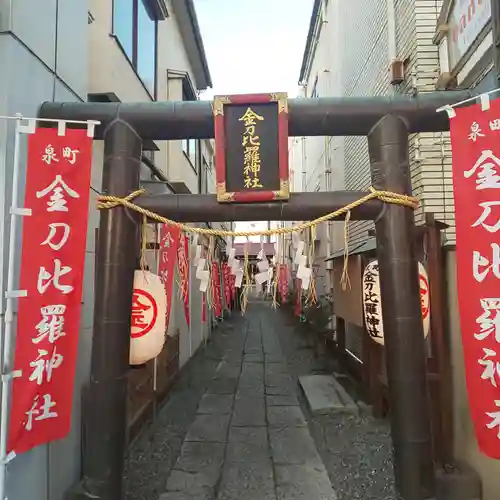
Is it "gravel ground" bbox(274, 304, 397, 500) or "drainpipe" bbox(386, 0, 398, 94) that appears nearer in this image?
"gravel ground" bbox(274, 304, 397, 500)

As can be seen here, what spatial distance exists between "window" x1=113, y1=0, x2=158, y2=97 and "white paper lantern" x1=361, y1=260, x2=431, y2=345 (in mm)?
5957

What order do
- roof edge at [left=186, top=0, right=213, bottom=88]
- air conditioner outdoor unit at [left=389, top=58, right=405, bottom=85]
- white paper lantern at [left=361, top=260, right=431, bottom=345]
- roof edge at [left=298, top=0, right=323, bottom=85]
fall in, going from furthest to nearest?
1. roof edge at [left=298, top=0, right=323, bottom=85]
2. roof edge at [left=186, top=0, right=213, bottom=88]
3. air conditioner outdoor unit at [left=389, top=58, right=405, bottom=85]
4. white paper lantern at [left=361, top=260, right=431, bottom=345]

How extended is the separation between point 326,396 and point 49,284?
710 cm

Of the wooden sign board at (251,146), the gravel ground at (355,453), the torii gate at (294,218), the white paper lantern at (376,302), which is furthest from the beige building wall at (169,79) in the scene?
the gravel ground at (355,453)

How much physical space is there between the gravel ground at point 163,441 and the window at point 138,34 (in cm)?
697

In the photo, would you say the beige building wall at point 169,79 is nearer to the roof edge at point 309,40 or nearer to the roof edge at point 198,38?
the roof edge at point 198,38

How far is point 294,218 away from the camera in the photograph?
16.5 ft

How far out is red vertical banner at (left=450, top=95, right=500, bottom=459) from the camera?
398cm

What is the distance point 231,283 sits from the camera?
67.8 feet

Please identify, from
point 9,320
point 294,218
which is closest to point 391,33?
point 294,218

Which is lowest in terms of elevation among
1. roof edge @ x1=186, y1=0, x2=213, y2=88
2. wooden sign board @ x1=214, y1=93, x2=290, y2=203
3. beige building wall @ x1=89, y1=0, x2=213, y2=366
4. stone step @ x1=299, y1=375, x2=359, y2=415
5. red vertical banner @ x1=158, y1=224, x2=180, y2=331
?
stone step @ x1=299, y1=375, x2=359, y2=415

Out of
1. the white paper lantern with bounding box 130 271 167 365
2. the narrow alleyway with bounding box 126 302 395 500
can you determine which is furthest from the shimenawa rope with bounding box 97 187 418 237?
the narrow alleyway with bounding box 126 302 395 500

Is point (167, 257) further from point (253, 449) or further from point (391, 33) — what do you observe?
point (391, 33)

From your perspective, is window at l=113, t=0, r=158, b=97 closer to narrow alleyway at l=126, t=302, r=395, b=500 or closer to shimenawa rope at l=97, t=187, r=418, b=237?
shimenawa rope at l=97, t=187, r=418, b=237
